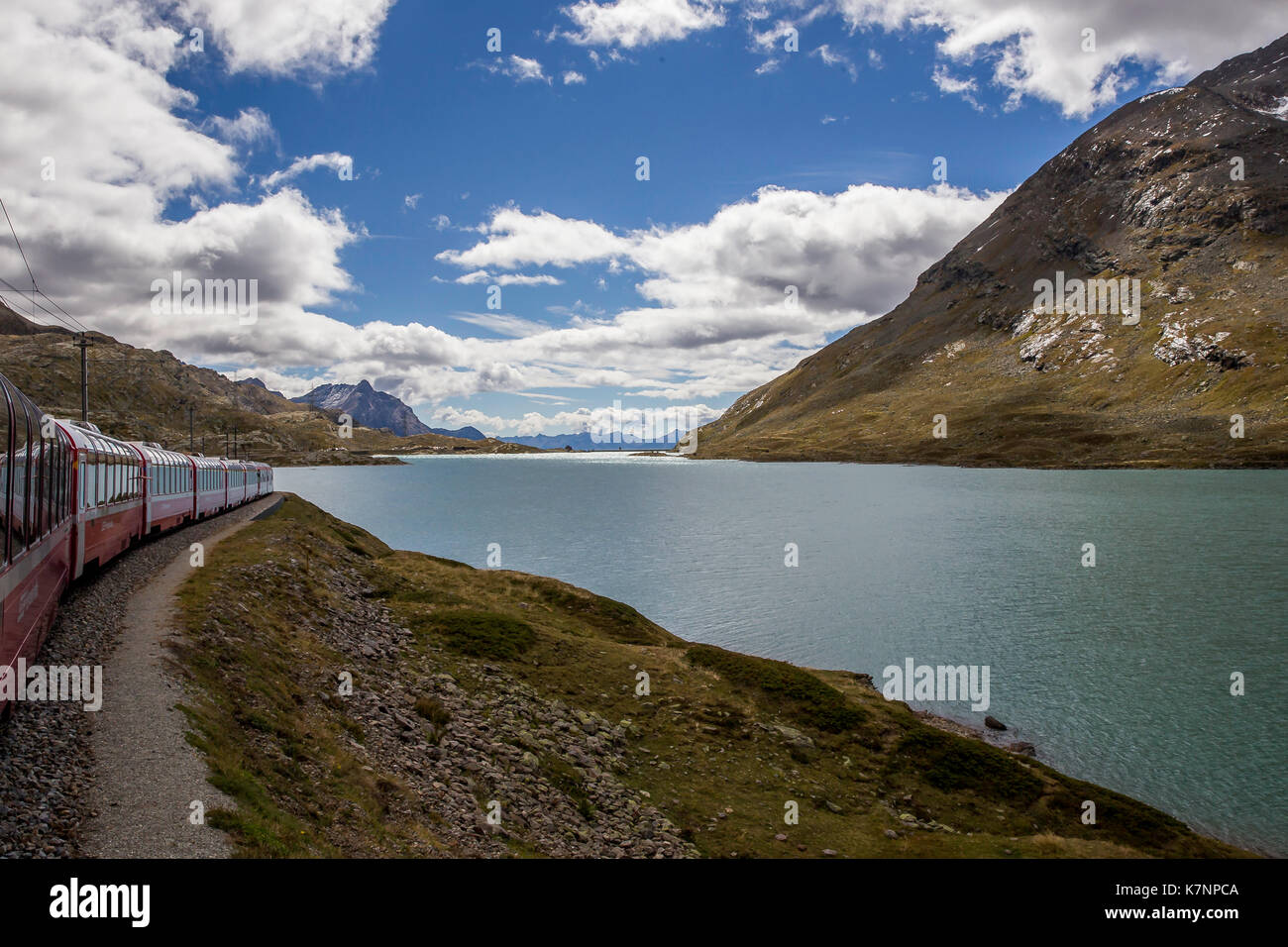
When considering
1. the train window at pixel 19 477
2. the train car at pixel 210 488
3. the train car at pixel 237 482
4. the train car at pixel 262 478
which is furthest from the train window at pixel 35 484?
the train car at pixel 262 478

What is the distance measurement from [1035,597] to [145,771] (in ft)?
215

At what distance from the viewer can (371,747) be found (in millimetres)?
20844

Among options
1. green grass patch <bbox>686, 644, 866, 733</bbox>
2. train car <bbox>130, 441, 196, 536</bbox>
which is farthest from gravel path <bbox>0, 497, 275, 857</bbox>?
train car <bbox>130, 441, 196, 536</bbox>

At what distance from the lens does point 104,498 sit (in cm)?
3278

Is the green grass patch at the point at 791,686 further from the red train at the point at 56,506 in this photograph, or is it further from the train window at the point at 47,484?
the train window at the point at 47,484

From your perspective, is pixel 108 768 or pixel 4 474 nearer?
pixel 108 768

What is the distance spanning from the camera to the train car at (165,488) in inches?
1713

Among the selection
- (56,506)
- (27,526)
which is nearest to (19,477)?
(27,526)

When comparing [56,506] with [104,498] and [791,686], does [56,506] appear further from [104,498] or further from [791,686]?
[791,686]

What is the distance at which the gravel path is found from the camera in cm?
1101

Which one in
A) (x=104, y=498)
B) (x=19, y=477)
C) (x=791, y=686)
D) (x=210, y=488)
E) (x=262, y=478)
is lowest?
(x=791, y=686)

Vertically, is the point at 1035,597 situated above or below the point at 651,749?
above
